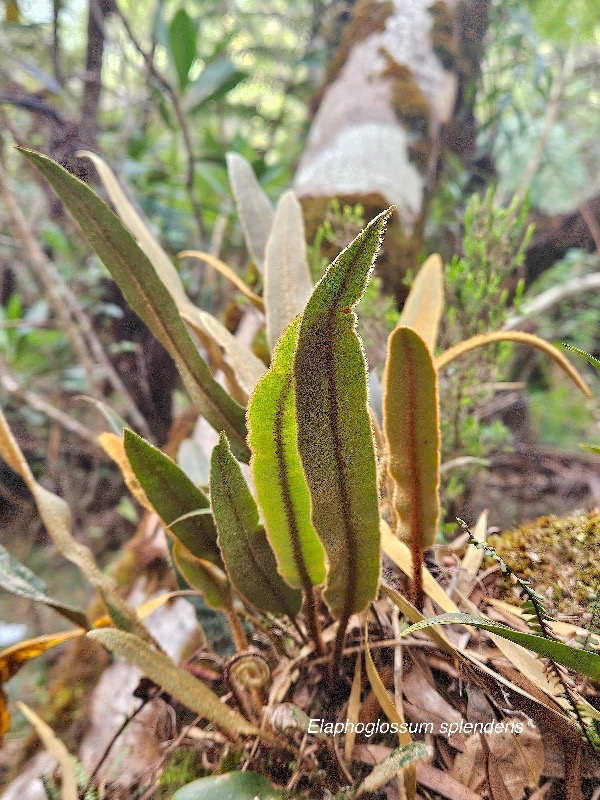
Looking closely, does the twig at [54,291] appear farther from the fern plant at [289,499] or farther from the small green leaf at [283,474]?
the small green leaf at [283,474]

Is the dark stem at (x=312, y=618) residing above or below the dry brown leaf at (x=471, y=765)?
above

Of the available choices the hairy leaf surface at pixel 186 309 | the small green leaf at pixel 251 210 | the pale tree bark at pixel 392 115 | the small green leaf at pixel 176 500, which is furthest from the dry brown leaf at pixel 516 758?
the pale tree bark at pixel 392 115

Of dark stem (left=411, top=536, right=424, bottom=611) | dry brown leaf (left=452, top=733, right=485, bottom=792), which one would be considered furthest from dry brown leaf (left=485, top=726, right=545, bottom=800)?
dark stem (left=411, top=536, right=424, bottom=611)

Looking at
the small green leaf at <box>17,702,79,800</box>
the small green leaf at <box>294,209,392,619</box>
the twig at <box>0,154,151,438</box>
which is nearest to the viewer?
the small green leaf at <box>294,209,392,619</box>

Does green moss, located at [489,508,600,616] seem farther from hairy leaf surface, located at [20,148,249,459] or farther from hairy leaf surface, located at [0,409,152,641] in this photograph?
hairy leaf surface, located at [0,409,152,641]

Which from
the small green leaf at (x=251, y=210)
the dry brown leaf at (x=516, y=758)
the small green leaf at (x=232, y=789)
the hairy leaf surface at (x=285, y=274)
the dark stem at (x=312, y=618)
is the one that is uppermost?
the small green leaf at (x=251, y=210)

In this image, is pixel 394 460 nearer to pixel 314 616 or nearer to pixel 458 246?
pixel 314 616

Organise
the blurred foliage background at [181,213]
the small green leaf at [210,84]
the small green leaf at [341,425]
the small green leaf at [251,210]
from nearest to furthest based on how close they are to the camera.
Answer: the small green leaf at [341,425]
the small green leaf at [251,210]
the blurred foliage background at [181,213]
the small green leaf at [210,84]

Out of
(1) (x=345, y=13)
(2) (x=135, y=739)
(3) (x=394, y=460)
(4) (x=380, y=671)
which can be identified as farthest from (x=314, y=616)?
(1) (x=345, y=13)
